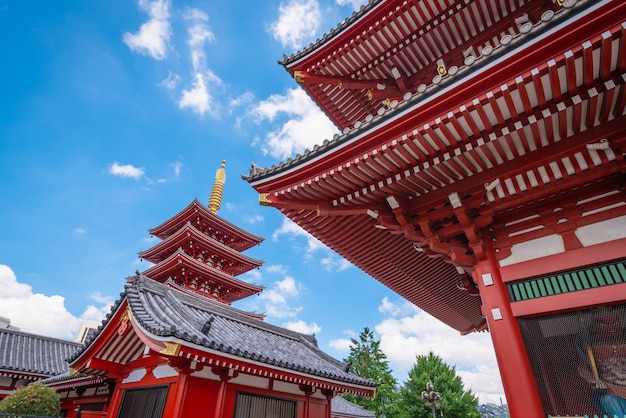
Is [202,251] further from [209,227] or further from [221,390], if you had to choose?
[221,390]

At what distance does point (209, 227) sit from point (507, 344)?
68.5 ft

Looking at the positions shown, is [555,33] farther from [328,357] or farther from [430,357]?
[430,357]

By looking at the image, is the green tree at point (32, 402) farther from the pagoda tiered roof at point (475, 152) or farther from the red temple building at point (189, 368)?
the pagoda tiered roof at point (475, 152)

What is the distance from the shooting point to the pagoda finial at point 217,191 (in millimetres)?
26072

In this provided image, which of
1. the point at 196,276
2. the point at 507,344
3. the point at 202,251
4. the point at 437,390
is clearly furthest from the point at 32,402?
the point at 437,390

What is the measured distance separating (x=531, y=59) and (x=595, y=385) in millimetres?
3886

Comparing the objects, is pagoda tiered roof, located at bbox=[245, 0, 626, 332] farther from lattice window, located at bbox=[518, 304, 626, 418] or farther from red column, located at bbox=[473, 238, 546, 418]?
lattice window, located at bbox=[518, 304, 626, 418]

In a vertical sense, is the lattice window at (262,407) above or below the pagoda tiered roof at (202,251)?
below

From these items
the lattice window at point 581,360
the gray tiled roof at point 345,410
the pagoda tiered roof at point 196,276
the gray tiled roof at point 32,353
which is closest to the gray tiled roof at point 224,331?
the lattice window at point 581,360

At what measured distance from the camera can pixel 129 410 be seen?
759cm

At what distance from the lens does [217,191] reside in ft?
88.6

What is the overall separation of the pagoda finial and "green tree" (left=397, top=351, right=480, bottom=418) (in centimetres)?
2058

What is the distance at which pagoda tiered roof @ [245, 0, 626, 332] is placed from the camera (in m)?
3.34

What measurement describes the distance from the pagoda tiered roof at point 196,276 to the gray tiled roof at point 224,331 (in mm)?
9294
